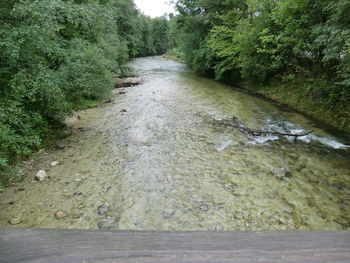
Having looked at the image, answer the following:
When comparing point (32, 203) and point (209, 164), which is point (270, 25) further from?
point (32, 203)

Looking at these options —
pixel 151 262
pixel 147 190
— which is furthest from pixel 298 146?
pixel 151 262

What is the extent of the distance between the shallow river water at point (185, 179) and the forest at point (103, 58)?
0.88 m

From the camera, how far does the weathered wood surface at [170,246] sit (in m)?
0.77

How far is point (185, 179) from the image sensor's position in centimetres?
424

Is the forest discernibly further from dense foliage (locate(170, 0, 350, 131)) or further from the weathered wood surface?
the weathered wood surface

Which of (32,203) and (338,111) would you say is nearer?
(32,203)

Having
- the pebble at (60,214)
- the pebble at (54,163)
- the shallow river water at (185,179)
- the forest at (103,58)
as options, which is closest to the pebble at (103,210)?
the shallow river water at (185,179)

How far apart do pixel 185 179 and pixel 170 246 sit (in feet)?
11.4

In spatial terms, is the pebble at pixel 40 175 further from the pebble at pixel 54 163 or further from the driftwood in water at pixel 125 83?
the driftwood in water at pixel 125 83

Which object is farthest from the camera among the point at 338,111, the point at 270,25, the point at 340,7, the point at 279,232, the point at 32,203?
the point at 270,25

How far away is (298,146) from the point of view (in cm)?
564

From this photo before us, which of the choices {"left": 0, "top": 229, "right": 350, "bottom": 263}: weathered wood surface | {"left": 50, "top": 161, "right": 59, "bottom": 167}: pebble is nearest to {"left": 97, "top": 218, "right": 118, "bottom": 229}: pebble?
{"left": 50, "top": 161, "right": 59, "bottom": 167}: pebble

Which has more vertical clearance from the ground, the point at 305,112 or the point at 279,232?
the point at 279,232

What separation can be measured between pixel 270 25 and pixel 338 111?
5175 millimetres
